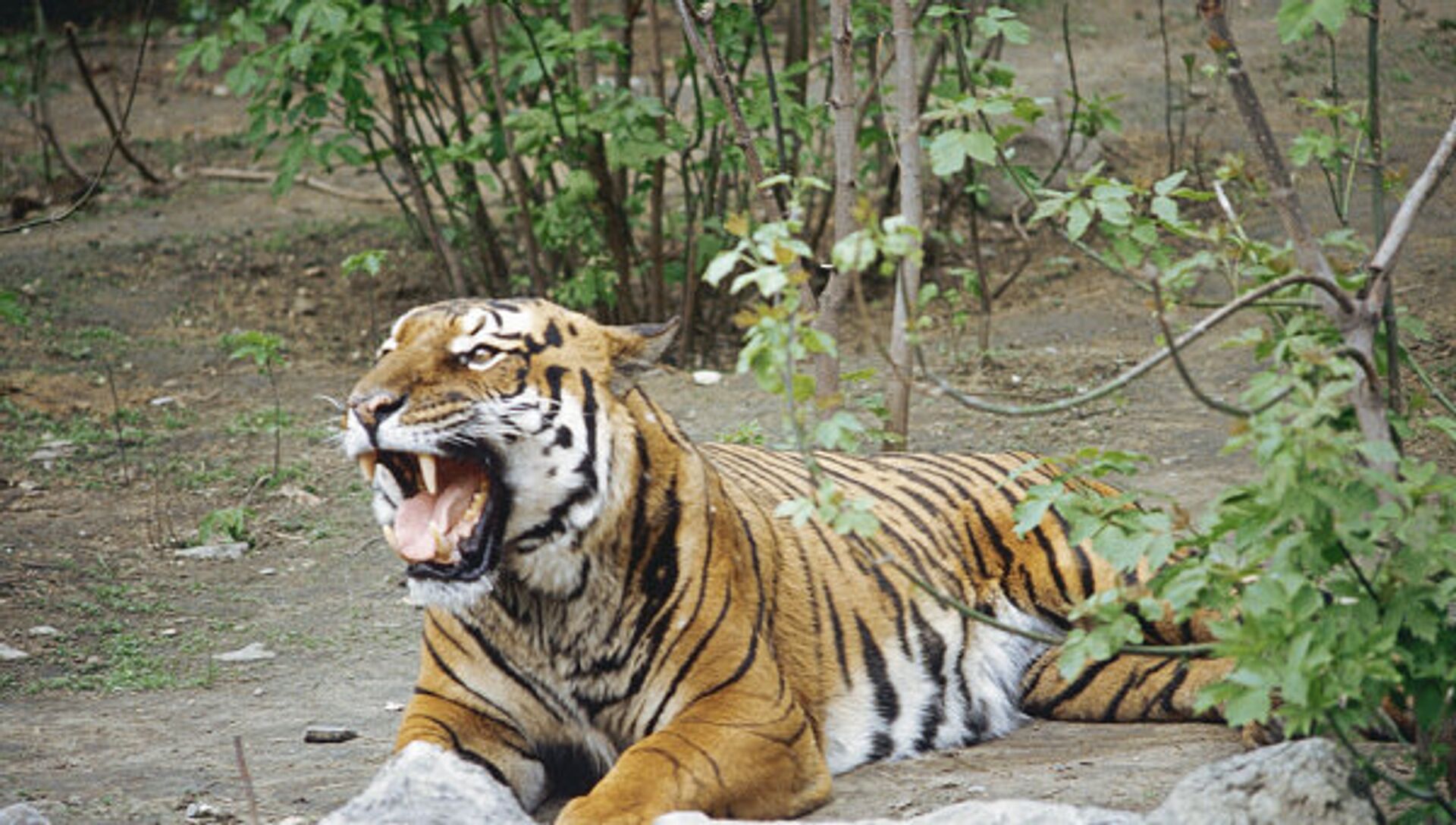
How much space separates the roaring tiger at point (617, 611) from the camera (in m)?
3.26

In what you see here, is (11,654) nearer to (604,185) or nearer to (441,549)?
(441,549)

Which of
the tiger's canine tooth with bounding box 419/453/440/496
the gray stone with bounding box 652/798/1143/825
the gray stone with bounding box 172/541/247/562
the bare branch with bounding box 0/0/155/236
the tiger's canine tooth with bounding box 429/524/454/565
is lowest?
the gray stone with bounding box 172/541/247/562

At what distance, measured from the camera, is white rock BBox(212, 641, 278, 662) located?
15.2 feet

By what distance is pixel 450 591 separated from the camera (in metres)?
3.25

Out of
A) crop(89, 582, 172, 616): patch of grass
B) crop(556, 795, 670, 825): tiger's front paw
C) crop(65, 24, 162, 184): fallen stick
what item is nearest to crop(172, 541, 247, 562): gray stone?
crop(89, 582, 172, 616): patch of grass

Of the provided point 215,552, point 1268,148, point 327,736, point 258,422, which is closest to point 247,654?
point 327,736

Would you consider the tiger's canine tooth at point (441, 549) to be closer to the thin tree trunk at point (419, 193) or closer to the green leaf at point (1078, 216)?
the green leaf at point (1078, 216)

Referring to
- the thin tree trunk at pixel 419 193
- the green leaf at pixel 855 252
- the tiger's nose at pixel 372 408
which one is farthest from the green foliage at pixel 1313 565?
the thin tree trunk at pixel 419 193

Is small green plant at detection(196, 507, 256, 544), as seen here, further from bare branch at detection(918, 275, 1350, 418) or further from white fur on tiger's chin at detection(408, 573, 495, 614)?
bare branch at detection(918, 275, 1350, 418)

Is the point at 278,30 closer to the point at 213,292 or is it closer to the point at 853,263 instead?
Answer: the point at 213,292

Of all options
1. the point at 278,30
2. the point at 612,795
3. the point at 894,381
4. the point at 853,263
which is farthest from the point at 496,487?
the point at 278,30

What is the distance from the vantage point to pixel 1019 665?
409 centimetres

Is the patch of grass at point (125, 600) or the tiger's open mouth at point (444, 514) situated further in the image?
the patch of grass at point (125, 600)

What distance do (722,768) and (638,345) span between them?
0.81m
